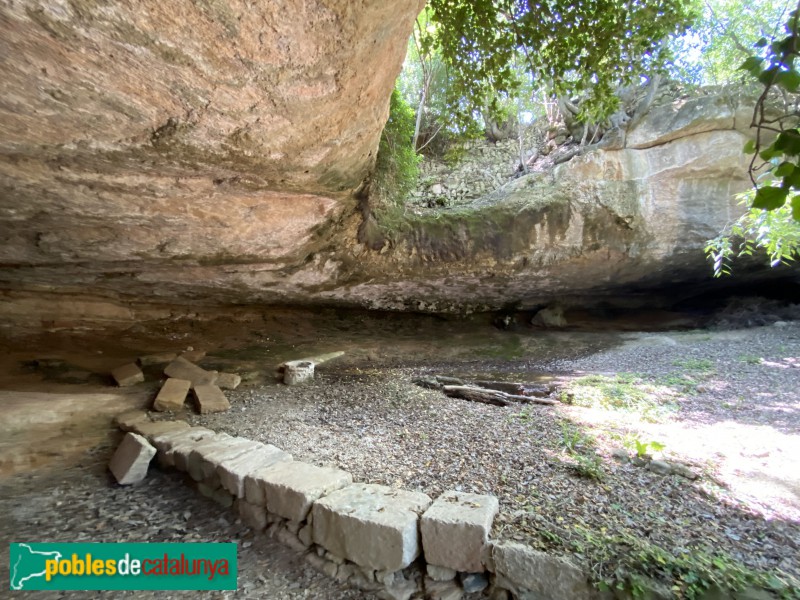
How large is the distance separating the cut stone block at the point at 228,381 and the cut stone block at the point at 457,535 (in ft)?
12.2

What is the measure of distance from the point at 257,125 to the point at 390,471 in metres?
2.71

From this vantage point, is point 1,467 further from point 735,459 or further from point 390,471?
point 735,459

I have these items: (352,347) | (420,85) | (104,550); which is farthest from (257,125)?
(420,85)

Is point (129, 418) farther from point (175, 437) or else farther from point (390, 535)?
point (390, 535)

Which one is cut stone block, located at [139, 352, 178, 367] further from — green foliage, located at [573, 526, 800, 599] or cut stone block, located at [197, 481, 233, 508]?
green foliage, located at [573, 526, 800, 599]

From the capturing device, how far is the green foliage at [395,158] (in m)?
5.60

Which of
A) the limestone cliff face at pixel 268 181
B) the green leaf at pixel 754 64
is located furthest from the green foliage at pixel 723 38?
the green leaf at pixel 754 64

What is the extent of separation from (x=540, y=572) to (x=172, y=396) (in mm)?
4047

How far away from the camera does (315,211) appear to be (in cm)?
500

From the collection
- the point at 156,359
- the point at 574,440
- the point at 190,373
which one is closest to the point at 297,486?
the point at 574,440

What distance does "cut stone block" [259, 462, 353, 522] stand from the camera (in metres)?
2.53

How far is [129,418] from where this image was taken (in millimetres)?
4004

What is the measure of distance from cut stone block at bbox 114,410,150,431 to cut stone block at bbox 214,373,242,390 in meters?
0.98

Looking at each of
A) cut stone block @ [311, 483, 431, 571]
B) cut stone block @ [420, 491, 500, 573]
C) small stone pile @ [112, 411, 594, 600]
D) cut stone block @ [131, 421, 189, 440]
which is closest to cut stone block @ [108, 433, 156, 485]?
cut stone block @ [131, 421, 189, 440]
